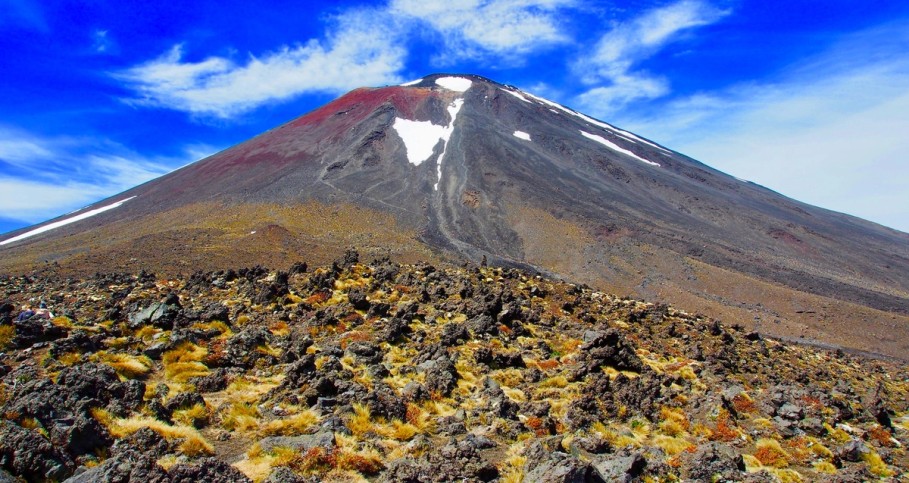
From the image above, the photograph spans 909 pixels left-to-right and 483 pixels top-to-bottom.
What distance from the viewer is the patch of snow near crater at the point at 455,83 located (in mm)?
87250

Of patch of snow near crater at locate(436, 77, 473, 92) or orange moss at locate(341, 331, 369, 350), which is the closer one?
orange moss at locate(341, 331, 369, 350)

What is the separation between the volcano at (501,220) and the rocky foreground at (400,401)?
67.6 feet

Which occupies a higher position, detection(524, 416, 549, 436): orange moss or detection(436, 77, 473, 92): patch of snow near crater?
detection(436, 77, 473, 92): patch of snow near crater

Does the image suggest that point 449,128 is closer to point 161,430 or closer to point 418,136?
point 418,136

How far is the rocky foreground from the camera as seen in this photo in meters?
6.68

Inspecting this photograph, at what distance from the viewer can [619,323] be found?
19.5 metres

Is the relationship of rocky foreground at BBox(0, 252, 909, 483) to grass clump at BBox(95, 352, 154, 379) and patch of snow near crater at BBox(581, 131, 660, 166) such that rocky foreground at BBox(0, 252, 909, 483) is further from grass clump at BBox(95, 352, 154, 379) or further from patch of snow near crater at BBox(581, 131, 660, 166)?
patch of snow near crater at BBox(581, 131, 660, 166)

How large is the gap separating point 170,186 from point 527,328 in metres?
64.6

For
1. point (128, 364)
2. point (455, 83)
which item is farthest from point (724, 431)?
point (455, 83)

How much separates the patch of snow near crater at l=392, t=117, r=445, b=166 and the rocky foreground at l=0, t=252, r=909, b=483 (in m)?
48.8

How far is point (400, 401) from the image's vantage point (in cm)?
941

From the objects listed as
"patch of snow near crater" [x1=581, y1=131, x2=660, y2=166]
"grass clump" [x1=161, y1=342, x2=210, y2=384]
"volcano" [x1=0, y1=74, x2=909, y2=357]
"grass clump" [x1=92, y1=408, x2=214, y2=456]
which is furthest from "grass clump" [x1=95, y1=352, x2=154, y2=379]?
"patch of snow near crater" [x1=581, y1=131, x2=660, y2=166]

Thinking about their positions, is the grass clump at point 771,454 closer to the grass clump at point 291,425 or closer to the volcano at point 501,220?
the grass clump at point 291,425

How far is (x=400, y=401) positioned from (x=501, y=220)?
140 feet
